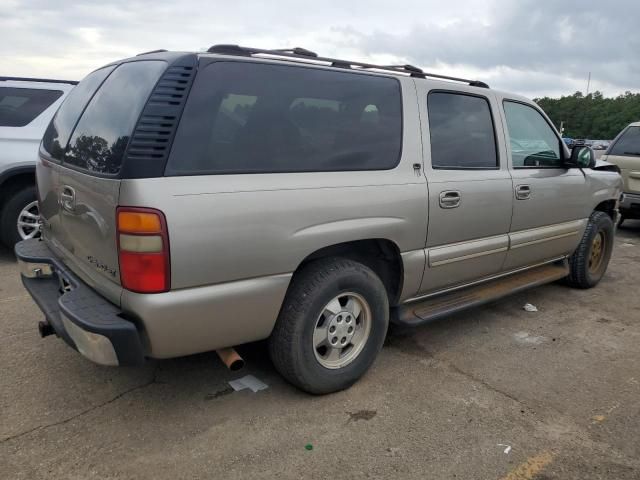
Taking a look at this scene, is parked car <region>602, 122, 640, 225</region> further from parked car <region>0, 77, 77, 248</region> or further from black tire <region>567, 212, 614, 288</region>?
parked car <region>0, 77, 77, 248</region>

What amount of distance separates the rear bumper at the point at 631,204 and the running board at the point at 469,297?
12.7 ft

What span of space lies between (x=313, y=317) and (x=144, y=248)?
39.2 inches

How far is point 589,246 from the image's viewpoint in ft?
16.7

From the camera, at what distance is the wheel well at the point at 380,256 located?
309 centimetres

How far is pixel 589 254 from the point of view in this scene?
5156 millimetres

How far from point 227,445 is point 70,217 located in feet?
4.75

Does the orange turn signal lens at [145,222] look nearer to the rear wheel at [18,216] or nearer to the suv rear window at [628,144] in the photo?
the rear wheel at [18,216]

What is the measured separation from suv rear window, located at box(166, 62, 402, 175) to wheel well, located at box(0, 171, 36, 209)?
12.9 ft

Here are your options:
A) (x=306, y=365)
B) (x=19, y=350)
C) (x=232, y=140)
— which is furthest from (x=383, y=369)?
(x=19, y=350)

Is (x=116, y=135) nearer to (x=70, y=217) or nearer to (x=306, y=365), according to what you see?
(x=70, y=217)

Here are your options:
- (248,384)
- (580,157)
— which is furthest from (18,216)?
(580,157)

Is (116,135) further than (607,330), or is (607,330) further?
(607,330)

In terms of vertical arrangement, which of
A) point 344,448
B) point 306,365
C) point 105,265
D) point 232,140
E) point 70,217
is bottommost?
point 344,448

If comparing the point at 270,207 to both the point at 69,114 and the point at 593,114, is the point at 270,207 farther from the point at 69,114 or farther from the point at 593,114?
the point at 593,114
